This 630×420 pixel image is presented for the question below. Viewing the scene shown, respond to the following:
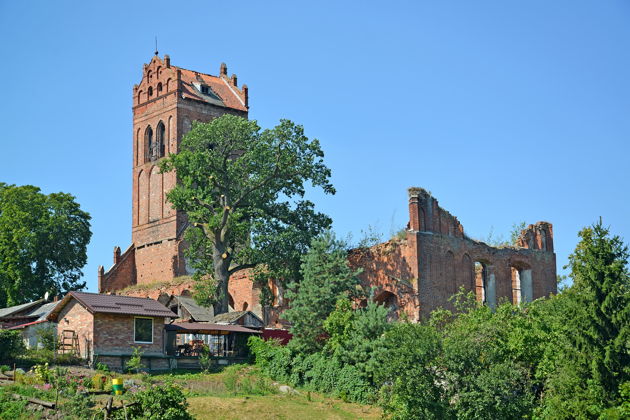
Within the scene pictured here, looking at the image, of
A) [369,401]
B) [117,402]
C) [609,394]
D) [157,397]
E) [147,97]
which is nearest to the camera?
[157,397]

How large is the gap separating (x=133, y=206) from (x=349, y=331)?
3493 cm

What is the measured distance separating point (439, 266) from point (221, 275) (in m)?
9.97

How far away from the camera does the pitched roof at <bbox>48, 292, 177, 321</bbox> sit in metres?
36.9

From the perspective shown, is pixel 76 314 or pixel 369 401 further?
pixel 76 314

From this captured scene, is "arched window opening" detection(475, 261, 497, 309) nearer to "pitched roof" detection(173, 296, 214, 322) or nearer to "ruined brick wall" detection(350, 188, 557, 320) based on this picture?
"ruined brick wall" detection(350, 188, 557, 320)

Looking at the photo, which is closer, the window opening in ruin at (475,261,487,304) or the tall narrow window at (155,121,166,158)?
the window opening in ruin at (475,261,487,304)

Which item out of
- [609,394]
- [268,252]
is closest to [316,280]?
[268,252]

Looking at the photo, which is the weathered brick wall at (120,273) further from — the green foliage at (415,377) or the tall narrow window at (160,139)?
the green foliage at (415,377)

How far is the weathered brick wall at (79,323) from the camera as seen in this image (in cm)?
3638

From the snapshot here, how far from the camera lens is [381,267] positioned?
145 feet

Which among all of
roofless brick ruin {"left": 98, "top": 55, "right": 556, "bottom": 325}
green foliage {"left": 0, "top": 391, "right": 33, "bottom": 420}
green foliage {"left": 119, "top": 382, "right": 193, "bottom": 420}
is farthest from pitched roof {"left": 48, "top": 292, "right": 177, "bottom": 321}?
green foliage {"left": 119, "top": 382, "right": 193, "bottom": 420}

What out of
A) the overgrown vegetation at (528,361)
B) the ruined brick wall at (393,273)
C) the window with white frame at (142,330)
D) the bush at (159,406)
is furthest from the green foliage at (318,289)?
the bush at (159,406)

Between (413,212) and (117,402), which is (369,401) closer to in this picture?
(117,402)

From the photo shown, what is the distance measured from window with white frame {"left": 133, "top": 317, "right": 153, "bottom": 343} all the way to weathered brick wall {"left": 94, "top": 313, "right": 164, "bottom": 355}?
0.45ft
